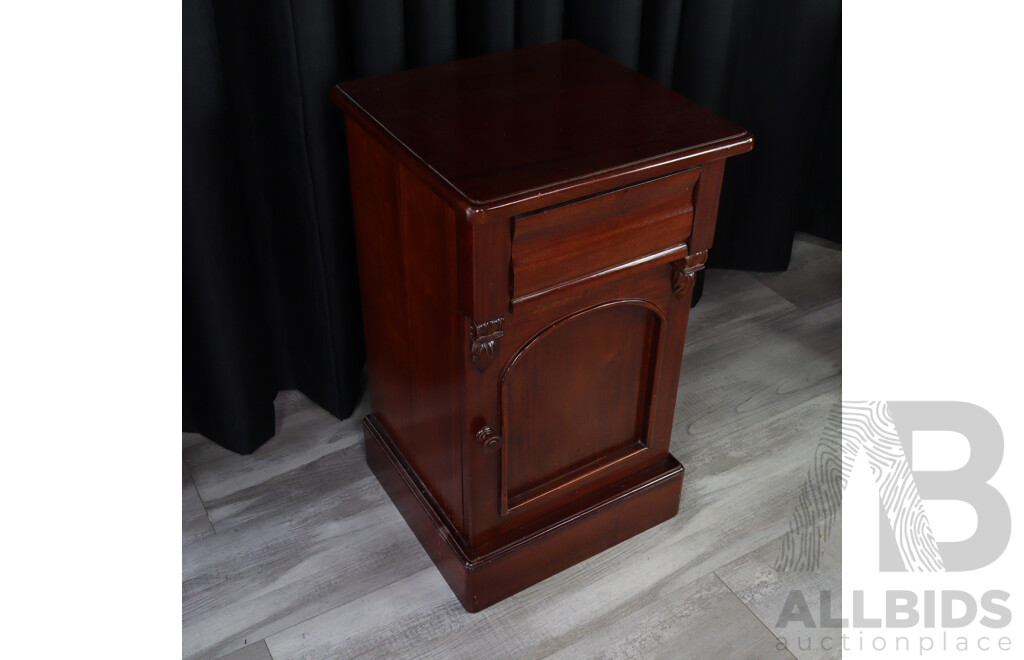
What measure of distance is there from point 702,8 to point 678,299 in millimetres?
682

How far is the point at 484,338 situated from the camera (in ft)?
3.67

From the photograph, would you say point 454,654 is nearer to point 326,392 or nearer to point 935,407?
point 326,392

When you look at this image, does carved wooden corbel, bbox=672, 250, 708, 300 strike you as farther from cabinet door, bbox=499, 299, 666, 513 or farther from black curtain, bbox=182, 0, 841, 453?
black curtain, bbox=182, 0, 841, 453

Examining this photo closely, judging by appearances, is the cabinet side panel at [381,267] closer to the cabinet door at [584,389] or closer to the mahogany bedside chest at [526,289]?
the mahogany bedside chest at [526,289]

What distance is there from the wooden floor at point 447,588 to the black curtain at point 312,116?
4.7 inches

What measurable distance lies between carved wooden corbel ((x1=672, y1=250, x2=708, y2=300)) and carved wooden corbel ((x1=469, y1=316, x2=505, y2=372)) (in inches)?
10.7

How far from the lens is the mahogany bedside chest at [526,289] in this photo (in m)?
1.07

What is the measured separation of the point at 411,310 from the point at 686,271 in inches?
15.0

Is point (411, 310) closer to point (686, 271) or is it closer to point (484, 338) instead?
point (484, 338)

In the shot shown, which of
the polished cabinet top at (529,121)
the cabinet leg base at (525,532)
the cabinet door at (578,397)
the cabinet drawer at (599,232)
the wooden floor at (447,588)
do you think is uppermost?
the polished cabinet top at (529,121)

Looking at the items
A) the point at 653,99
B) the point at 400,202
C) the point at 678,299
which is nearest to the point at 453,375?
the point at 400,202

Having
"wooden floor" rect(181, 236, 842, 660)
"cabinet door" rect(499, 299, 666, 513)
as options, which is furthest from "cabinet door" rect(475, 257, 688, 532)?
"wooden floor" rect(181, 236, 842, 660)

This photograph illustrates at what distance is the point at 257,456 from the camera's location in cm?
163

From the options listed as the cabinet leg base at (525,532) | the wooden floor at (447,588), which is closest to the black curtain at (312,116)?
the wooden floor at (447,588)
